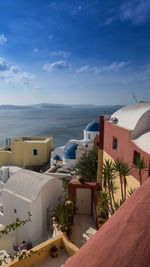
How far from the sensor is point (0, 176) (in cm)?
2331

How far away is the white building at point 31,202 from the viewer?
12.0 m

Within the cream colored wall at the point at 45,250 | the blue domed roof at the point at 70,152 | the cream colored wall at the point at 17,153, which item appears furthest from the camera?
the cream colored wall at the point at 17,153

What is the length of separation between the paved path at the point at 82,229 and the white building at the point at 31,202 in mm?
2562

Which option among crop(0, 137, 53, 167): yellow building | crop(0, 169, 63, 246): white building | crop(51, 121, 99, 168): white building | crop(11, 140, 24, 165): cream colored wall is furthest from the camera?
crop(11, 140, 24, 165): cream colored wall

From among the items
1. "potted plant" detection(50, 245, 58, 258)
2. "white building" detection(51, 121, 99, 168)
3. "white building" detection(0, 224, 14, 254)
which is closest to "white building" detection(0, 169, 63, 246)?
"white building" detection(0, 224, 14, 254)

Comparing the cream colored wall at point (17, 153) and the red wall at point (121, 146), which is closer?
the red wall at point (121, 146)

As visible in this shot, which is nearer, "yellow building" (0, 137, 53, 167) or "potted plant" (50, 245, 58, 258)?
"potted plant" (50, 245, 58, 258)

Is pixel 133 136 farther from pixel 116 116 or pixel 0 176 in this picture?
pixel 0 176

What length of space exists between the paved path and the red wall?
16.0 feet

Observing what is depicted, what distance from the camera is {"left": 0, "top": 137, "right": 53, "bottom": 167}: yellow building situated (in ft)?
94.4

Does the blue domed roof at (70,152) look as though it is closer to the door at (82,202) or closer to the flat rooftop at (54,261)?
the door at (82,202)

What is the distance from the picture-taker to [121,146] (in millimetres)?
10984

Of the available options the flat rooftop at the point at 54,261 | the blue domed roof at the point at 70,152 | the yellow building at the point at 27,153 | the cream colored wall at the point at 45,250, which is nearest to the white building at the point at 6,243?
the cream colored wall at the point at 45,250

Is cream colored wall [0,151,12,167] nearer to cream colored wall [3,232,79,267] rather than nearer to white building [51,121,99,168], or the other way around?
white building [51,121,99,168]
